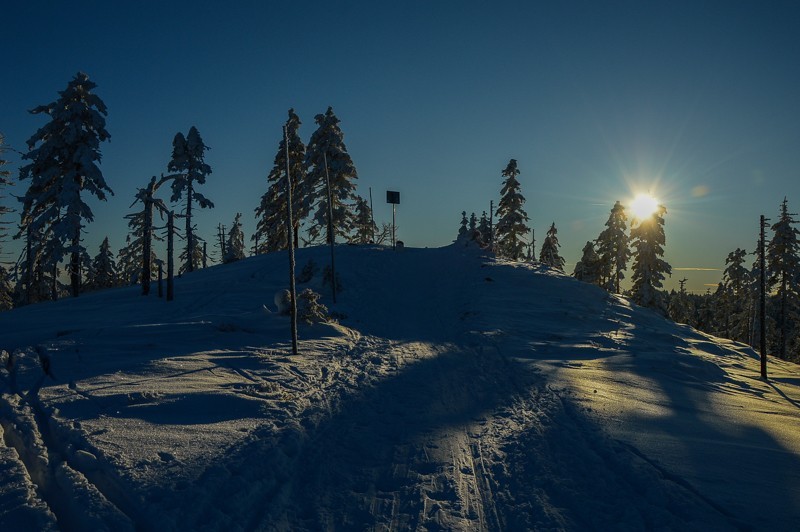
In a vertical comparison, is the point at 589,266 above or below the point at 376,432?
above

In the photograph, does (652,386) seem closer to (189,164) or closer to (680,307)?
(189,164)

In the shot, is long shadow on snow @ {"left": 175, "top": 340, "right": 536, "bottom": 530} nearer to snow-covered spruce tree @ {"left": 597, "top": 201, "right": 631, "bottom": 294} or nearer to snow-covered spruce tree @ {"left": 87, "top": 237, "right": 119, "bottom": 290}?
snow-covered spruce tree @ {"left": 597, "top": 201, "right": 631, "bottom": 294}

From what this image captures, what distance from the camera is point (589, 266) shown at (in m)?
49.5

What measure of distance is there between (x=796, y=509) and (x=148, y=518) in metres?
7.84

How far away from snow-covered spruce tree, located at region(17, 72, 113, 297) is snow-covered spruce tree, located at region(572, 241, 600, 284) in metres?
47.3

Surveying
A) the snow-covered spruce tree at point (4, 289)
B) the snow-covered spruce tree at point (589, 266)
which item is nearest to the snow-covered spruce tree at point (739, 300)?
the snow-covered spruce tree at point (589, 266)

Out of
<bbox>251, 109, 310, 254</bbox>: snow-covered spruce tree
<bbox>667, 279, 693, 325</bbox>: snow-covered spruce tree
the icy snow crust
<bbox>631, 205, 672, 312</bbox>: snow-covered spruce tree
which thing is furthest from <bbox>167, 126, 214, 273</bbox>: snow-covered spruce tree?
<bbox>667, 279, 693, 325</bbox>: snow-covered spruce tree

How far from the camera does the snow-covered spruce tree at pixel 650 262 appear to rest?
37.4m

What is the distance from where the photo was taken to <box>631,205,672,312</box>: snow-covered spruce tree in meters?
37.4

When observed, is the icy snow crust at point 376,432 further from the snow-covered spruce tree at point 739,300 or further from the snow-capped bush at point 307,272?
the snow-covered spruce tree at point 739,300

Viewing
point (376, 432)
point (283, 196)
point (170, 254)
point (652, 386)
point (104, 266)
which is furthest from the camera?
point (104, 266)

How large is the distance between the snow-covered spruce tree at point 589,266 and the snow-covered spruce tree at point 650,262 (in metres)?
8.96

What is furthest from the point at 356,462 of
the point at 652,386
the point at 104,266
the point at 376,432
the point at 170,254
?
the point at 104,266

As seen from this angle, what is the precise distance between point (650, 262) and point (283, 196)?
36.2m
